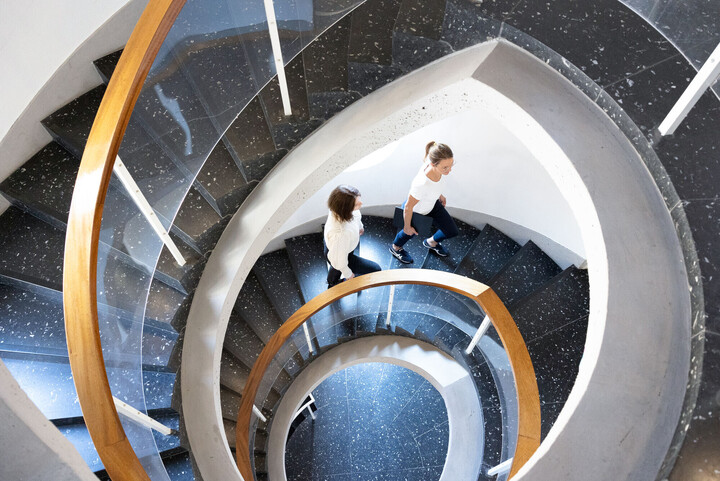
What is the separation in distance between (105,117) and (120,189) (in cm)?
38

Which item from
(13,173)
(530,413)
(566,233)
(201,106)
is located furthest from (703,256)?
(13,173)

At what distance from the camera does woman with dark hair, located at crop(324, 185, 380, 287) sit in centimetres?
394

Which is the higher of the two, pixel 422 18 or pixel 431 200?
pixel 422 18

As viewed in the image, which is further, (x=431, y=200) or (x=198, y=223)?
(x=431, y=200)

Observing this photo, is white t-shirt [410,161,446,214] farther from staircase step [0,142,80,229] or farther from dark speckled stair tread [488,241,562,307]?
staircase step [0,142,80,229]

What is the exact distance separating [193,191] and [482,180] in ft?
11.6

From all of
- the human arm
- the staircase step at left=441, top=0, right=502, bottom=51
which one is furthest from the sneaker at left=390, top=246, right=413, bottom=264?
the staircase step at left=441, top=0, right=502, bottom=51

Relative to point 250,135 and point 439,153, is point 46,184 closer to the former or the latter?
point 250,135

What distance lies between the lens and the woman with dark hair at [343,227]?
12.9 ft

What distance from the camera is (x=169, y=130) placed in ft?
8.57

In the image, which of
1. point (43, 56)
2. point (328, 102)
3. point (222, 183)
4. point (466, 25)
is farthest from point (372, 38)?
point (43, 56)

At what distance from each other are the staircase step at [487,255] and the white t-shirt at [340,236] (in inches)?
67.9

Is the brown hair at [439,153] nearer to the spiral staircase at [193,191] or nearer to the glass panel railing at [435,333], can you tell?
the spiral staircase at [193,191]

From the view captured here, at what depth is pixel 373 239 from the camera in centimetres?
626
